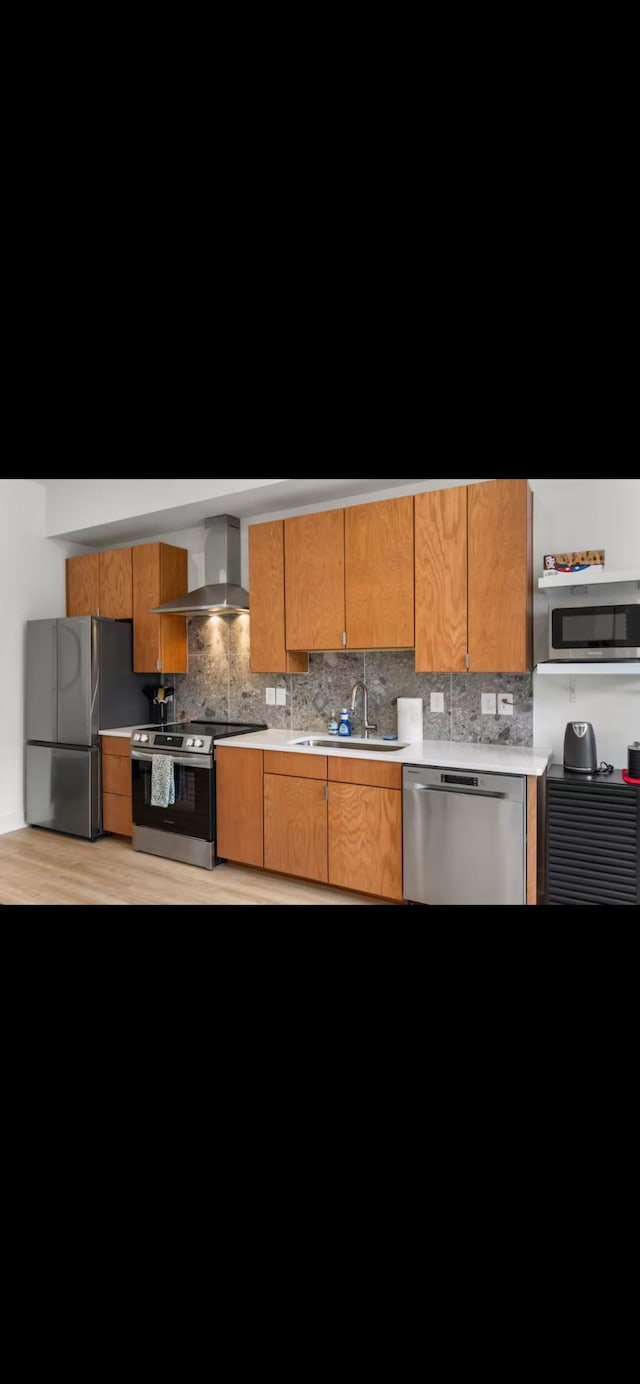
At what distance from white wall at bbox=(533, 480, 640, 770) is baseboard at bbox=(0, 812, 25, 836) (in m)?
3.76

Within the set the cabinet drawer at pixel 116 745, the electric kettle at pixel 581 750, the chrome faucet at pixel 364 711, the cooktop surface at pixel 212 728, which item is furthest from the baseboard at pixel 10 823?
the electric kettle at pixel 581 750

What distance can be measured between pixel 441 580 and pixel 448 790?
104 cm

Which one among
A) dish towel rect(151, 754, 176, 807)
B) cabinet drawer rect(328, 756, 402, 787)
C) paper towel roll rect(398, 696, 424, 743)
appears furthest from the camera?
dish towel rect(151, 754, 176, 807)

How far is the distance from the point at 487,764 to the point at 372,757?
58cm

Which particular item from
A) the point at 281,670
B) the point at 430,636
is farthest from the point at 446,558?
the point at 281,670

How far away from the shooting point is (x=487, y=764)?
9.51 ft

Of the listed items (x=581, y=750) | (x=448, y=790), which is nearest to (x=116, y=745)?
(x=448, y=790)

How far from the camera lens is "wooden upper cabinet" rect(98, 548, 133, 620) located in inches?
184

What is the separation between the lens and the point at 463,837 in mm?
2953

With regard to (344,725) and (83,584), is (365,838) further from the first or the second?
(83,584)

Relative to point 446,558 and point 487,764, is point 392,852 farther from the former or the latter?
point 446,558

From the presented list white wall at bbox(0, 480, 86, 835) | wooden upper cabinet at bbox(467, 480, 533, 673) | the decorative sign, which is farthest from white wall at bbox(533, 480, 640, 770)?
white wall at bbox(0, 480, 86, 835)

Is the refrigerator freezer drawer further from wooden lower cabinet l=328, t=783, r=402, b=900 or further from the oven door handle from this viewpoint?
wooden lower cabinet l=328, t=783, r=402, b=900

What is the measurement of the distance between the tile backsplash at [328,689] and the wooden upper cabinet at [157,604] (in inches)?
6.2
